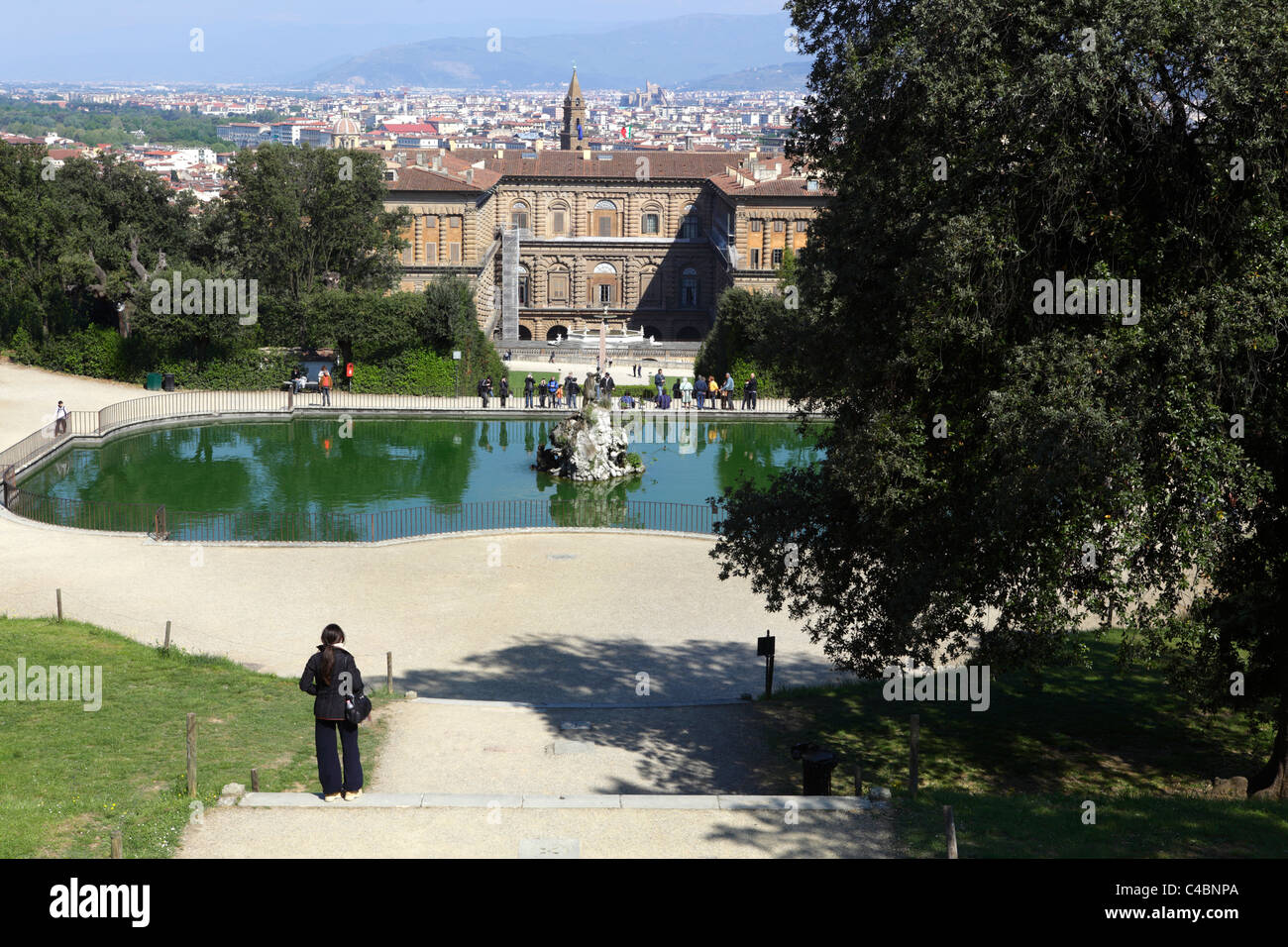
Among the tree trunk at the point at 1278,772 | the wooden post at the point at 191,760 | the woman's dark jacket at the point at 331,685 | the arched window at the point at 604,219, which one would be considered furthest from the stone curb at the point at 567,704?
the arched window at the point at 604,219

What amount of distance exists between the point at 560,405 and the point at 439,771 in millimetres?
33505

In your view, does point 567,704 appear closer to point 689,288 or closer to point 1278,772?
point 1278,772

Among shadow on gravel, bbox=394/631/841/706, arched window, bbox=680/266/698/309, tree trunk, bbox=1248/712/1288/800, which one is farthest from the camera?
arched window, bbox=680/266/698/309

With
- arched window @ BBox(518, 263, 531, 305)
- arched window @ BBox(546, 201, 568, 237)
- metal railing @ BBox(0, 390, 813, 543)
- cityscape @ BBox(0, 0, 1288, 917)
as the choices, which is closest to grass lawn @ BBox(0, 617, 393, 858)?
cityscape @ BBox(0, 0, 1288, 917)

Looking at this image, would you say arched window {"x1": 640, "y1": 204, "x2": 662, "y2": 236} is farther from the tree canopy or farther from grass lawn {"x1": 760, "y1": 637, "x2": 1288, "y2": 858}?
the tree canopy

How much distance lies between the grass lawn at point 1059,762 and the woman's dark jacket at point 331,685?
5127 millimetres

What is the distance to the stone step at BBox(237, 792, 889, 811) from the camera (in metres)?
12.0

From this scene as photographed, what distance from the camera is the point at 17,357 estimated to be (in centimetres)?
5194

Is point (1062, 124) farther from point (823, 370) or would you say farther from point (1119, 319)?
point (823, 370)

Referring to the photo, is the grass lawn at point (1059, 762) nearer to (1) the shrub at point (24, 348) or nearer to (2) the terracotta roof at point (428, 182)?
(1) the shrub at point (24, 348)

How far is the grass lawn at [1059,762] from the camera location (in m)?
11.7

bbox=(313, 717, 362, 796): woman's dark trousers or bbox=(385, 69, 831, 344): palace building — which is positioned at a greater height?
bbox=(385, 69, 831, 344): palace building

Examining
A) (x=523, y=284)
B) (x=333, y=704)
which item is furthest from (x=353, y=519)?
(x=523, y=284)

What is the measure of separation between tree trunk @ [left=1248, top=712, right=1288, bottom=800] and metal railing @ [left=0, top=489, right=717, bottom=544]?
54.7ft
